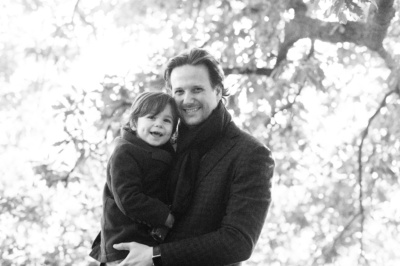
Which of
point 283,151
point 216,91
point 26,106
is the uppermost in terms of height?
point 216,91

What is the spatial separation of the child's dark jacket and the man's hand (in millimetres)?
74

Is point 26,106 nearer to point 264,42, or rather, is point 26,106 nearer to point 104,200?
point 264,42

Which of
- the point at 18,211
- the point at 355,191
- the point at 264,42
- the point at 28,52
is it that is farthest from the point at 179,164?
the point at 355,191

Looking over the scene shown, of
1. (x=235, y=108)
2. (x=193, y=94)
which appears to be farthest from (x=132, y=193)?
(x=235, y=108)

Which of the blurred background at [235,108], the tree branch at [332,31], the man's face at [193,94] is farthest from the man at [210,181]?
the tree branch at [332,31]

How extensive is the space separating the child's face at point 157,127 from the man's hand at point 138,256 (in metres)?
0.38

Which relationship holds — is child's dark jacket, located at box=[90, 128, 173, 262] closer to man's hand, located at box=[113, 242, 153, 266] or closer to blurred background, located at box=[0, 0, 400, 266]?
man's hand, located at box=[113, 242, 153, 266]

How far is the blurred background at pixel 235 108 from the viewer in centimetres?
484

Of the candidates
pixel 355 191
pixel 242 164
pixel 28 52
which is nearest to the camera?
pixel 242 164

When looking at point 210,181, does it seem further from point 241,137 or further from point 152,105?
point 152,105

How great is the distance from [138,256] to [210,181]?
1.10 ft

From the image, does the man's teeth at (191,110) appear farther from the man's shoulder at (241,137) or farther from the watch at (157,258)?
the watch at (157,258)

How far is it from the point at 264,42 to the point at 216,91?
103 inches

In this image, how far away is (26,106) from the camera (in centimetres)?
606
